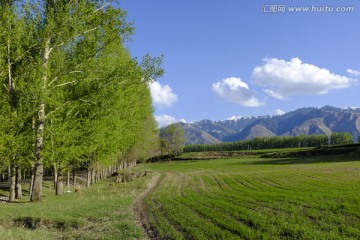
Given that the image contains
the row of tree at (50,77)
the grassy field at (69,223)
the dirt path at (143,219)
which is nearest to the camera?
the grassy field at (69,223)

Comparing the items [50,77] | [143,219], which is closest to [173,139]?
[50,77]

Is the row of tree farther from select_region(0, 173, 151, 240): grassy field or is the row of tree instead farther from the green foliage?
the green foliage

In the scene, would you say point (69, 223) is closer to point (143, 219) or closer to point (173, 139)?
point (143, 219)

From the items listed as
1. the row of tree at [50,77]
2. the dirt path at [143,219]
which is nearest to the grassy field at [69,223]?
the dirt path at [143,219]

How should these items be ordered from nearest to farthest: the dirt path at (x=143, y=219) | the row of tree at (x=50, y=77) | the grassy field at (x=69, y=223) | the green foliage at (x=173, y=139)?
the grassy field at (x=69, y=223)
the dirt path at (x=143, y=219)
the row of tree at (x=50, y=77)
the green foliage at (x=173, y=139)

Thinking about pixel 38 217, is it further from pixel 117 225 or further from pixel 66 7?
pixel 66 7

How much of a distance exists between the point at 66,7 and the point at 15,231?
16021 millimetres

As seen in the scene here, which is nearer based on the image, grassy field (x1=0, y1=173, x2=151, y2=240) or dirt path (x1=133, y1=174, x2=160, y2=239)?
grassy field (x1=0, y1=173, x2=151, y2=240)

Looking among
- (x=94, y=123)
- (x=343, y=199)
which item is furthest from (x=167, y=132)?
(x=343, y=199)

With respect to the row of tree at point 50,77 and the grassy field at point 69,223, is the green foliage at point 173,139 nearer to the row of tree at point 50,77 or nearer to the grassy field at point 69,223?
the row of tree at point 50,77

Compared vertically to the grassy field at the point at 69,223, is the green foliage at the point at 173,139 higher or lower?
higher

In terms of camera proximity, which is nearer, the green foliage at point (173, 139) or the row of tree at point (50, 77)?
the row of tree at point (50, 77)

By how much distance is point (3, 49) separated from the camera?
23.7m

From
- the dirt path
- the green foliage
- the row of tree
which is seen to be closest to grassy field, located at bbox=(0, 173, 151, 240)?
the dirt path
